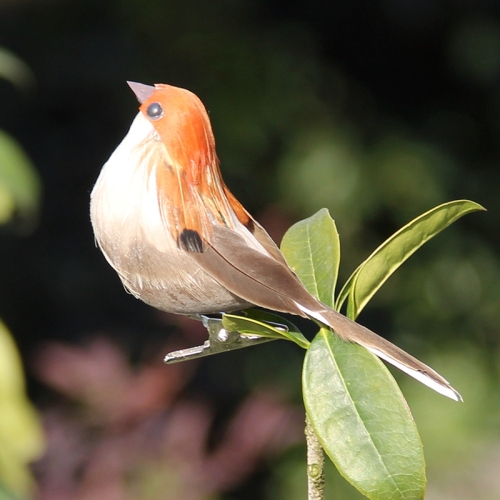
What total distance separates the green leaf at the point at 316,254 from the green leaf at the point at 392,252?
2 cm

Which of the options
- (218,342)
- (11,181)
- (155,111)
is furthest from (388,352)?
(11,181)

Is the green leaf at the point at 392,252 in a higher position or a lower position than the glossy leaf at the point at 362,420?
higher

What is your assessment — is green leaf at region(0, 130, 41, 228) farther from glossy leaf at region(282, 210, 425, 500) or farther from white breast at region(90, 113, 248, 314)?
glossy leaf at region(282, 210, 425, 500)

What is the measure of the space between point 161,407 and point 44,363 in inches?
16.0

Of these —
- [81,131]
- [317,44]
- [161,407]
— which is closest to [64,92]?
[81,131]

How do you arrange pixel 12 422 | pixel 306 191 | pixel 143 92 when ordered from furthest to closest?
pixel 306 191
pixel 12 422
pixel 143 92

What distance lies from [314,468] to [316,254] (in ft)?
0.85

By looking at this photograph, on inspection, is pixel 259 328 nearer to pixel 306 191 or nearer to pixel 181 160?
pixel 181 160

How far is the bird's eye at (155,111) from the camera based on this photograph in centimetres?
72

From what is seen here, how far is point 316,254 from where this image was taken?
2.74 feet

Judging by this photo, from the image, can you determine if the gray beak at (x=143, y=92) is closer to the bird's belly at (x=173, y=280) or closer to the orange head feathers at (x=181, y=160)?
the orange head feathers at (x=181, y=160)

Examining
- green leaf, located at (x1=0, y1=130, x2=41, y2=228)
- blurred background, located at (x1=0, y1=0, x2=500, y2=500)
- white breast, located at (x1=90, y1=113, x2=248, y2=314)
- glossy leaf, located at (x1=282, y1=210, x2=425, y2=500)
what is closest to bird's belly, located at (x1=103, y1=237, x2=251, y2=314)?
white breast, located at (x1=90, y1=113, x2=248, y2=314)

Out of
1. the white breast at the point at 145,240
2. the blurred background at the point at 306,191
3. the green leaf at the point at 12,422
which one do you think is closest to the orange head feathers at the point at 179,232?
the white breast at the point at 145,240

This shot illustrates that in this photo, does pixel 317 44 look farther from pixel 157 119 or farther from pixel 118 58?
pixel 157 119
